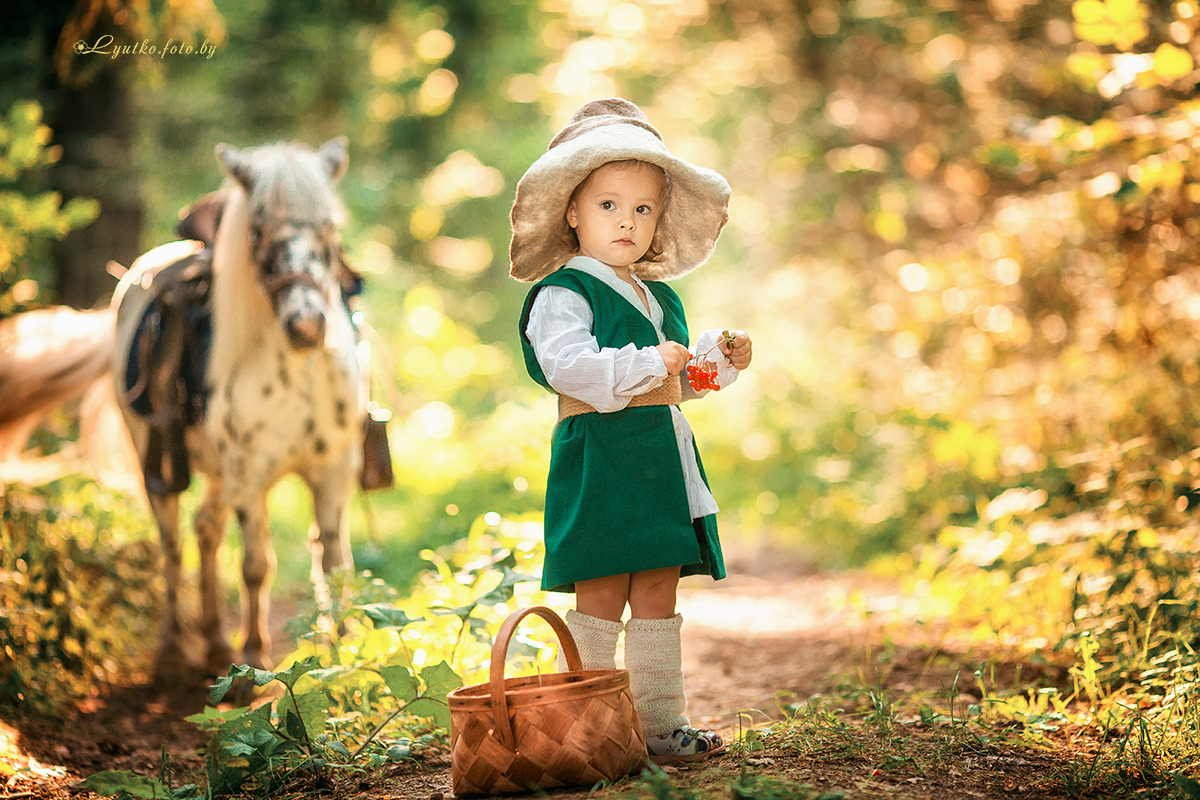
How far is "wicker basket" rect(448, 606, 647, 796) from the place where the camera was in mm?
2430

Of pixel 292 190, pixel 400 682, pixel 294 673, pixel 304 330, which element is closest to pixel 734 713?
pixel 400 682

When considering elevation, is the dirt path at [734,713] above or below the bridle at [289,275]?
below

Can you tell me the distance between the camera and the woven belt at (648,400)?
280cm

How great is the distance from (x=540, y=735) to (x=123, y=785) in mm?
1211

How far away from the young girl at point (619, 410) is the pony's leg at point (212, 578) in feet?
8.41

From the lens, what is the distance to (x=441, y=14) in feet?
34.1

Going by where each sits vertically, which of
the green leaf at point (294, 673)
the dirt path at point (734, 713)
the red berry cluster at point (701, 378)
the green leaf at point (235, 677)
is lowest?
the dirt path at point (734, 713)

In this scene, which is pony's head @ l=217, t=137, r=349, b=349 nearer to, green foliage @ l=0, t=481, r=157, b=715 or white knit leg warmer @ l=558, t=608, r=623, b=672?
green foliage @ l=0, t=481, r=157, b=715

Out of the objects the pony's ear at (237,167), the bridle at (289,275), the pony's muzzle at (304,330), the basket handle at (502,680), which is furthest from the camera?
the pony's ear at (237,167)

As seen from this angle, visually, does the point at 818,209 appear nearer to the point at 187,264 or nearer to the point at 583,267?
the point at 187,264

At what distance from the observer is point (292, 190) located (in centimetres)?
412

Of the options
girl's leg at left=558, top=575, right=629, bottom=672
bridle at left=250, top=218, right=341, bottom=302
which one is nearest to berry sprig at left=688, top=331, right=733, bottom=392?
girl's leg at left=558, top=575, right=629, bottom=672

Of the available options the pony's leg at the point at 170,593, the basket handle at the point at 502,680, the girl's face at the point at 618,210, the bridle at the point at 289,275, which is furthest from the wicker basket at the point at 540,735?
the pony's leg at the point at 170,593

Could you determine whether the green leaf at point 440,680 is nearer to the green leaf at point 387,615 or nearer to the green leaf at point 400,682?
the green leaf at point 400,682
